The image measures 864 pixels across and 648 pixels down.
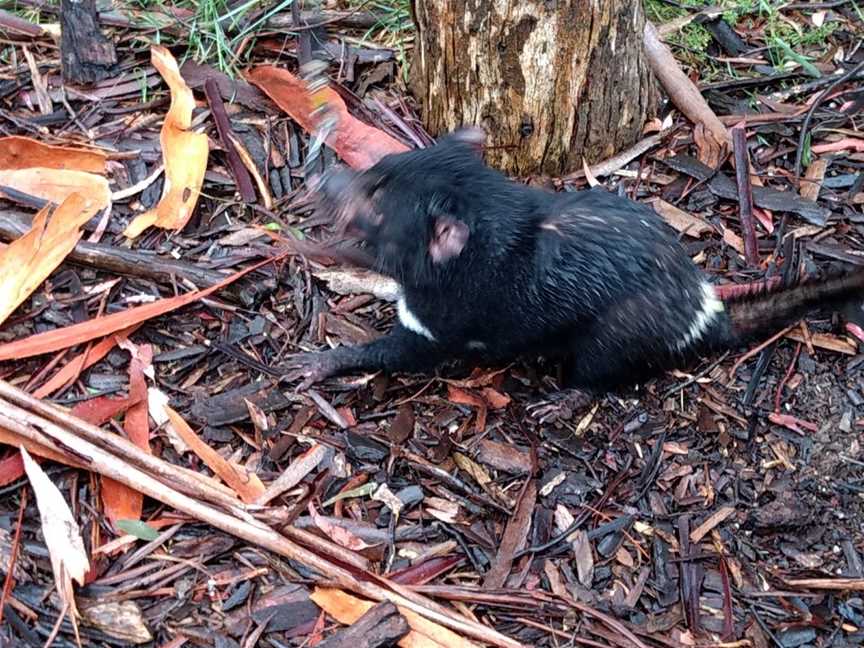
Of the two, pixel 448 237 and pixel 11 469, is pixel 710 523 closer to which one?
pixel 448 237

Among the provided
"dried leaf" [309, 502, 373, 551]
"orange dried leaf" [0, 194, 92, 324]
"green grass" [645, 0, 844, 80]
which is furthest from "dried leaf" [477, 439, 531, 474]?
"green grass" [645, 0, 844, 80]

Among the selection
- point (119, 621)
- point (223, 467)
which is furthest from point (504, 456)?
point (119, 621)

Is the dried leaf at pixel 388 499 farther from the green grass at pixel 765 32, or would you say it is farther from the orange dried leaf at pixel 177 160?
the green grass at pixel 765 32

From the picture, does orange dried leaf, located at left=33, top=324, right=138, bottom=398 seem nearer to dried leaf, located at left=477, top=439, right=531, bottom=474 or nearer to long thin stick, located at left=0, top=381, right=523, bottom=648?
long thin stick, located at left=0, top=381, right=523, bottom=648

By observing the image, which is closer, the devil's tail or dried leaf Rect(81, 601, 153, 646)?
dried leaf Rect(81, 601, 153, 646)

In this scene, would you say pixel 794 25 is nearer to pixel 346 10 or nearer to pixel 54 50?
pixel 346 10

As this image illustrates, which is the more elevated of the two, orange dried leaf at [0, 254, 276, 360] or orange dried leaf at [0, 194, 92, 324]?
orange dried leaf at [0, 194, 92, 324]

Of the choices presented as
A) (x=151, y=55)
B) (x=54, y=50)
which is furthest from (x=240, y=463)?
(x=54, y=50)
